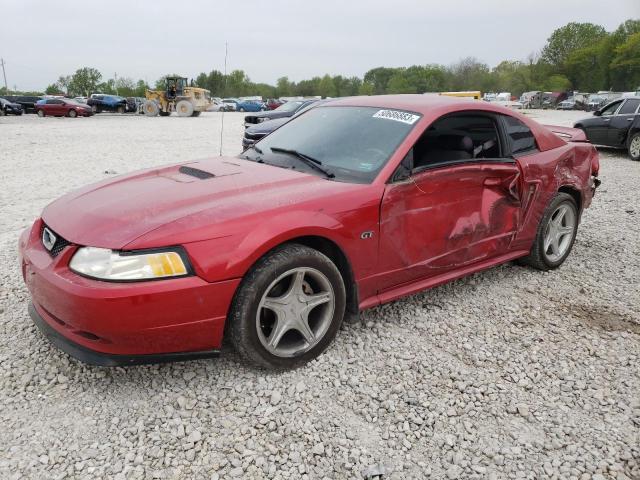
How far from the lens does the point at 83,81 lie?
85.8 m

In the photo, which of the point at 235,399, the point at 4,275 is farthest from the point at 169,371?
the point at 4,275

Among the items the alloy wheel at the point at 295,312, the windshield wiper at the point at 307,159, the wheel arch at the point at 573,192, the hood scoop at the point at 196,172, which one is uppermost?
the windshield wiper at the point at 307,159

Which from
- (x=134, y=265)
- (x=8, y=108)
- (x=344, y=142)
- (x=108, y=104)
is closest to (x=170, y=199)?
(x=134, y=265)

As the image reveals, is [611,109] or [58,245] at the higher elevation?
[611,109]

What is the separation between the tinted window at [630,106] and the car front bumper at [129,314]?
40.9 ft

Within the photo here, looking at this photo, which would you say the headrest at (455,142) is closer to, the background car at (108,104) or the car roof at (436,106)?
the car roof at (436,106)

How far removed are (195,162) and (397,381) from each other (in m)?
2.09

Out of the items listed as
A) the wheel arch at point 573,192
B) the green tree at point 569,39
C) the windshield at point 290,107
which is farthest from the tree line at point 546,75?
the wheel arch at point 573,192

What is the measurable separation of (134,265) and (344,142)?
1.62m

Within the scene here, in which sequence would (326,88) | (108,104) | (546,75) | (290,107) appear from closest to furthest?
(290,107) → (108,104) → (546,75) → (326,88)

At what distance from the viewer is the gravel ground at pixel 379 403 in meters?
2.12

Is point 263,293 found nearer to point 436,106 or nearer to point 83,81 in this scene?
point 436,106

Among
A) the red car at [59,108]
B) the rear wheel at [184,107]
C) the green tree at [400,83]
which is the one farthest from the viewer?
the green tree at [400,83]

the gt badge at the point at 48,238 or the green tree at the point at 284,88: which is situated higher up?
the green tree at the point at 284,88
